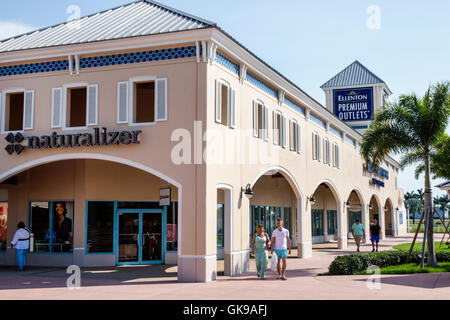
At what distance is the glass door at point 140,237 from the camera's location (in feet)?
65.6

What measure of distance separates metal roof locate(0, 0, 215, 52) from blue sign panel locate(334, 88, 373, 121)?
1183 inches

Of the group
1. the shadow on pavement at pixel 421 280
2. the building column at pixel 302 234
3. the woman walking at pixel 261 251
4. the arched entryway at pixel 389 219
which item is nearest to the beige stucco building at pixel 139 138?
the building column at pixel 302 234

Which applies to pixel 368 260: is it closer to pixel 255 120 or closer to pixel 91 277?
pixel 255 120

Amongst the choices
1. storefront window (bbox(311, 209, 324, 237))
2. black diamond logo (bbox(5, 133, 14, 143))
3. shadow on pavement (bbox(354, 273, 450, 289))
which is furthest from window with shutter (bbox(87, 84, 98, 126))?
storefront window (bbox(311, 209, 324, 237))

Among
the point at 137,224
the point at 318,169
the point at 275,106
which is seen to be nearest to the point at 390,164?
the point at 318,169

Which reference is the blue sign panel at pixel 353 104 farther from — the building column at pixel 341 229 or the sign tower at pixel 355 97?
the building column at pixel 341 229

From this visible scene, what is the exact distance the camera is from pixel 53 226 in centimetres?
2011

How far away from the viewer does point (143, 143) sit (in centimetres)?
1631

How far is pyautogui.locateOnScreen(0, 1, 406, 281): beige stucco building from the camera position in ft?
51.8

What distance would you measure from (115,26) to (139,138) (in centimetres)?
457

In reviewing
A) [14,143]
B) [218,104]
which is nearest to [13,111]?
[14,143]

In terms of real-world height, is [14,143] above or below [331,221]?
above

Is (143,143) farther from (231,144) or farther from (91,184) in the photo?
(91,184)
